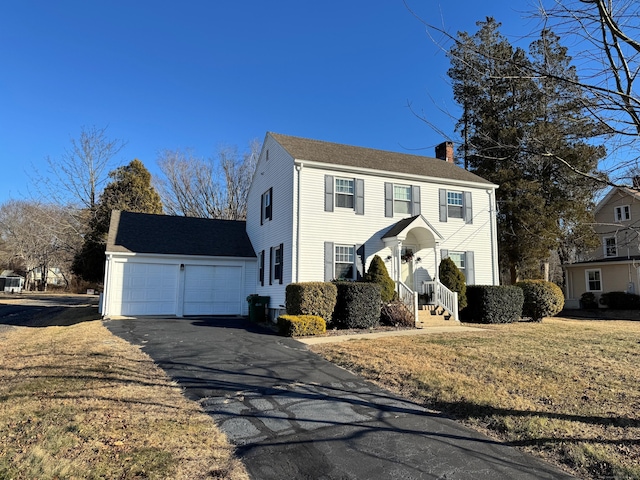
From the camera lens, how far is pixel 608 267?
25.2m

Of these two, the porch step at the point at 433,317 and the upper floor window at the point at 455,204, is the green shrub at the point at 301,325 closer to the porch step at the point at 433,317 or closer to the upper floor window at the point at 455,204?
the porch step at the point at 433,317

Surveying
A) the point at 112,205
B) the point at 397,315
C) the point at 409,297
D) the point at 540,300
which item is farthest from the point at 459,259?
the point at 112,205

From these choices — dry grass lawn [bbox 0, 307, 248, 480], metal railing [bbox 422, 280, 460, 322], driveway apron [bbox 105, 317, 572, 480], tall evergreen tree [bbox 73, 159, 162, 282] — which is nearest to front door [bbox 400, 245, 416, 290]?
metal railing [bbox 422, 280, 460, 322]

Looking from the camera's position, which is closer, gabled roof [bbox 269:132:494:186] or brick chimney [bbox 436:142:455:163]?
gabled roof [bbox 269:132:494:186]

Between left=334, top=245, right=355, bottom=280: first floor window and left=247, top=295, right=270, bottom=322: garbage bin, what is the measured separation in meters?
3.15

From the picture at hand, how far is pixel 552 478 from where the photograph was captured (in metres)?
3.55

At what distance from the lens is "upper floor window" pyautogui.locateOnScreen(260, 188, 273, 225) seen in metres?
17.9

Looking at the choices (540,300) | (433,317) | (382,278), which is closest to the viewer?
(382,278)

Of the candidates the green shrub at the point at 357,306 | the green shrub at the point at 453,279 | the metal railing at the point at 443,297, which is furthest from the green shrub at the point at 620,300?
the green shrub at the point at 357,306

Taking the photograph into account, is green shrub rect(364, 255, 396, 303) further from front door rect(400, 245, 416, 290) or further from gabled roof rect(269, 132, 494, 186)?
gabled roof rect(269, 132, 494, 186)

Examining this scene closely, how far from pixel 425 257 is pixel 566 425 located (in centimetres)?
1262

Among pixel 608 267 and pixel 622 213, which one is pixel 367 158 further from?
pixel 622 213

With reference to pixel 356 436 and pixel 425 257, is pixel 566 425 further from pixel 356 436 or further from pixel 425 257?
pixel 425 257

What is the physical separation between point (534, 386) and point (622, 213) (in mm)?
26709
